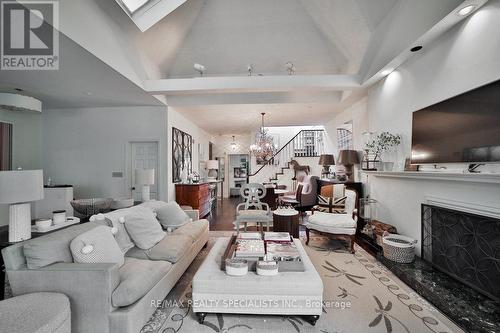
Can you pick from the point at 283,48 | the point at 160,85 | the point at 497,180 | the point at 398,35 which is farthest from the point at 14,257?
the point at 283,48

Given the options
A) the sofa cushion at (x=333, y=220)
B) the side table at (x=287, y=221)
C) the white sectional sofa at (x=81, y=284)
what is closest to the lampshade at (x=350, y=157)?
the sofa cushion at (x=333, y=220)

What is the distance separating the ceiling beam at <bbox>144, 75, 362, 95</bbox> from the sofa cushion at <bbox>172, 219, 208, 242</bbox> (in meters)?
2.54

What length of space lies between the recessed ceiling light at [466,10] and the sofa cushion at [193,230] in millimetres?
3811

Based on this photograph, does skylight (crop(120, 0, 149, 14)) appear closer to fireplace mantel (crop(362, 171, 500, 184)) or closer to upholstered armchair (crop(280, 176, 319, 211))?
fireplace mantel (crop(362, 171, 500, 184))

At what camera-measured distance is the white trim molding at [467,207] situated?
6.67 ft

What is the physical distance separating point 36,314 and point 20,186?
3.20ft

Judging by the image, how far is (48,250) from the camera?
1.63 meters

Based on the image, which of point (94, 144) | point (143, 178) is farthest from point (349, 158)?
point (94, 144)

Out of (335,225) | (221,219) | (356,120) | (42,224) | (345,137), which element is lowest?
(221,219)

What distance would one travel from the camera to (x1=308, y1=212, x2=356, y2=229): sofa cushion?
11.2ft

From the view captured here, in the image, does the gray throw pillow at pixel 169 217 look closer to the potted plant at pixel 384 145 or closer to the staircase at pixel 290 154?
the potted plant at pixel 384 145

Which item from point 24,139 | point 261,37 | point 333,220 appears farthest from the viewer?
point 24,139

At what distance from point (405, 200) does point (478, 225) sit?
109 cm

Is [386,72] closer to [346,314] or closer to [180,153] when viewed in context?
[346,314]
